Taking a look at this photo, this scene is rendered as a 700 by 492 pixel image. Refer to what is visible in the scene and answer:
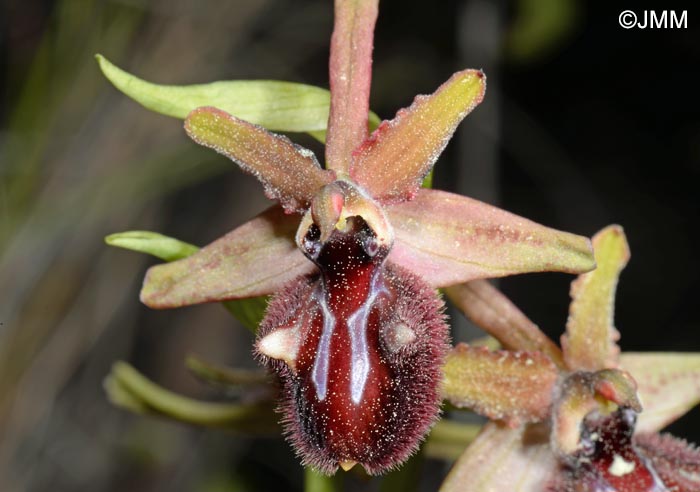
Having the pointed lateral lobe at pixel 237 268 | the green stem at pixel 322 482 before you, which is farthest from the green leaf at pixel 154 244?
the green stem at pixel 322 482

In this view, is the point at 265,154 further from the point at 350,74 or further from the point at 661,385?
the point at 661,385

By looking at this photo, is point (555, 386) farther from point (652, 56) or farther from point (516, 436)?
point (652, 56)

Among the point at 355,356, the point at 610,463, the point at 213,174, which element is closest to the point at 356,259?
the point at 355,356

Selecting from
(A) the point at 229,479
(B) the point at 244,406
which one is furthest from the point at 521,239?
(A) the point at 229,479

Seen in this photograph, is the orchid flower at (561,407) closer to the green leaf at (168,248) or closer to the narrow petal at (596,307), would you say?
the narrow petal at (596,307)

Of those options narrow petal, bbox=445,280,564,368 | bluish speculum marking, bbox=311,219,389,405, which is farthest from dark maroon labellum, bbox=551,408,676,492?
bluish speculum marking, bbox=311,219,389,405
